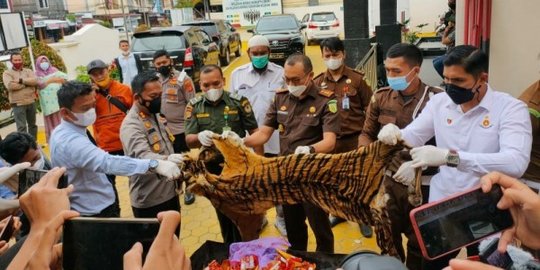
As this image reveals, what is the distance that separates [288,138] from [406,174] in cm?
105

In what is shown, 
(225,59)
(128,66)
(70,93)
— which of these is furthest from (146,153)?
(225,59)

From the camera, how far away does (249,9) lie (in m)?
21.7

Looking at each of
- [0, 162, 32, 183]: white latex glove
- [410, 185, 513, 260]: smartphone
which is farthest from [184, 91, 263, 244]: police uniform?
[410, 185, 513, 260]: smartphone

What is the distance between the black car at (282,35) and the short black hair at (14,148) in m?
9.89

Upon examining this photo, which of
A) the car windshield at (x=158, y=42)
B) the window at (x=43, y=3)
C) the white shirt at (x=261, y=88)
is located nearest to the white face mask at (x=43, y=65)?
the car windshield at (x=158, y=42)

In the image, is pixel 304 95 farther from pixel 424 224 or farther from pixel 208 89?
pixel 424 224

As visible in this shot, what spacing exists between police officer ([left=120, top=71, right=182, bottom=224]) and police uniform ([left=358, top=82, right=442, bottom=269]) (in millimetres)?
1363

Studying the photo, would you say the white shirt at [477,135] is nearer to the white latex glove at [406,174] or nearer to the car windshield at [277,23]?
the white latex glove at [406,174]

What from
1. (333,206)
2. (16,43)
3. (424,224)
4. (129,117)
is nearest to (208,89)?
(129,117)

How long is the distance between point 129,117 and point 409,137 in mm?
1763

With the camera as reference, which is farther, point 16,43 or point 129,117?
point 16,43

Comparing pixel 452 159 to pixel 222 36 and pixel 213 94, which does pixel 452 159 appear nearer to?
pixel 213 94

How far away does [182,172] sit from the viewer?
7.62 feet

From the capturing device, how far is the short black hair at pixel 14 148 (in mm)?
2580
